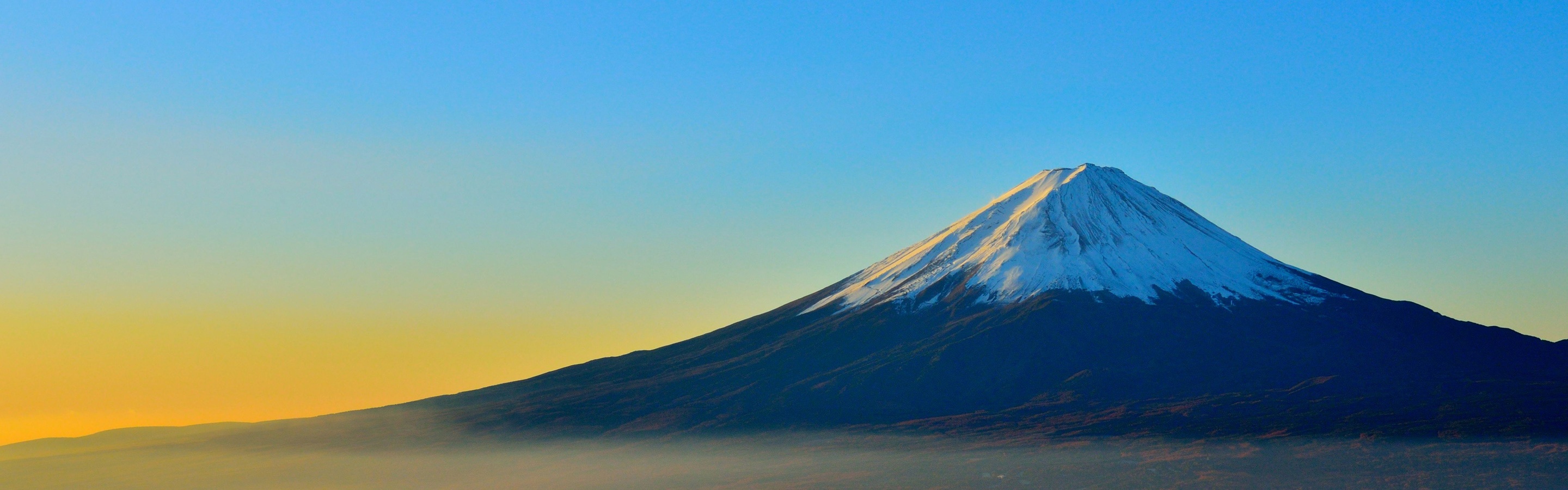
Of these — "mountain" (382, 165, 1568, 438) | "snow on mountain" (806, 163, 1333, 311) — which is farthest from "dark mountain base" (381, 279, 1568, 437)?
"snow on mountain" (806, 163, 1333, 311)

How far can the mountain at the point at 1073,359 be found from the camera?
106 m

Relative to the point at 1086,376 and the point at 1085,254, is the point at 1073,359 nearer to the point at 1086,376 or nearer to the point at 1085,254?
the point at 1086,376

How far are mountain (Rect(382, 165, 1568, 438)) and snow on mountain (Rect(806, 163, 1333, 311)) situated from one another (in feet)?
1.02

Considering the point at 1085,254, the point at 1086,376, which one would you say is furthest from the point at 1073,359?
the point at 1085,254

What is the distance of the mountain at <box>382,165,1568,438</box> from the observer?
4168 inches

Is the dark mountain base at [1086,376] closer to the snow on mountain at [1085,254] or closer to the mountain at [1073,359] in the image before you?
the mountain at [1073,359]

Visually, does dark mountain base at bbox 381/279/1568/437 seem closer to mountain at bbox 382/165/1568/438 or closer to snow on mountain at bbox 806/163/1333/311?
mountain at bbox 382/165/1568/438

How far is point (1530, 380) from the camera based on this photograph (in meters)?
110

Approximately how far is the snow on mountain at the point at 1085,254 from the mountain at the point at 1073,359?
310 millimetres

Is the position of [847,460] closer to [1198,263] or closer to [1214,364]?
[1214,364]

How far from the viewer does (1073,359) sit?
396 feet

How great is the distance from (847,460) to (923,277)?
47.6 m

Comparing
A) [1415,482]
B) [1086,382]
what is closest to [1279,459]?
[1415,482]

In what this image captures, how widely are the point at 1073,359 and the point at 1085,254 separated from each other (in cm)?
2380
